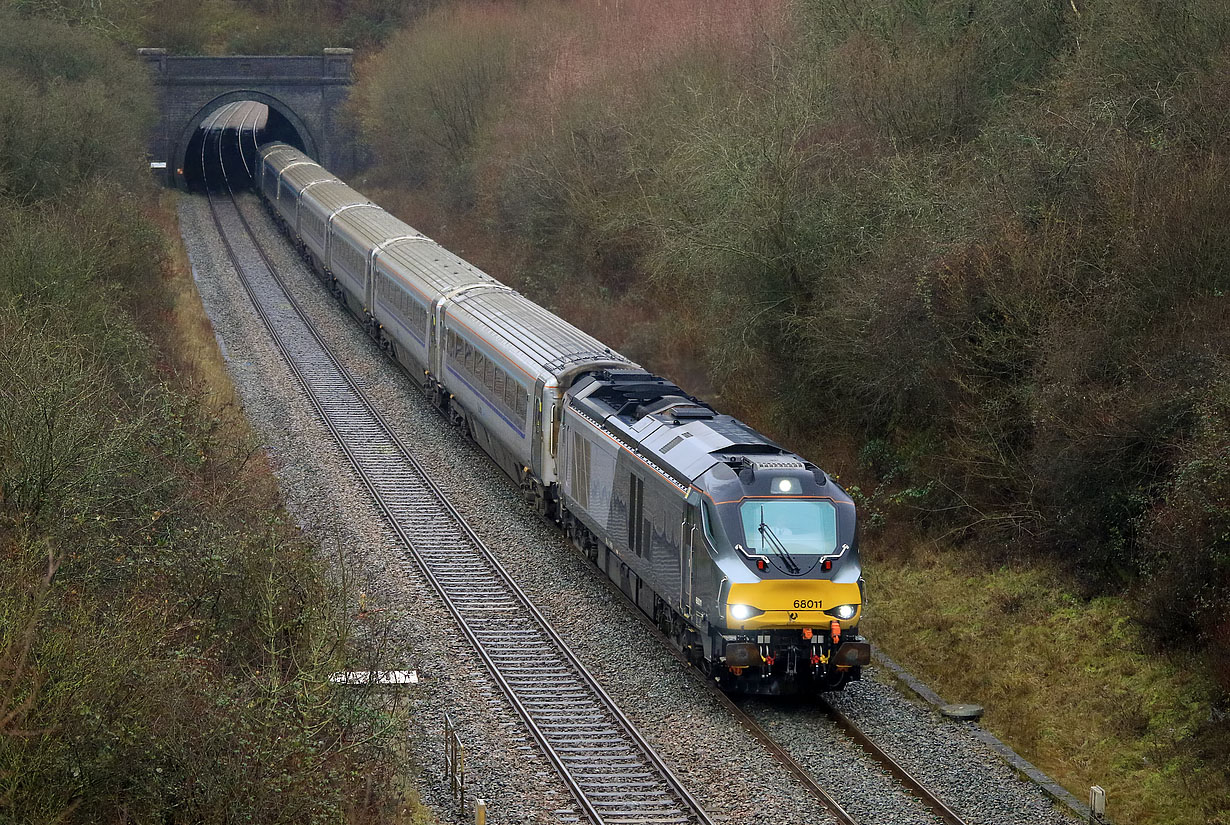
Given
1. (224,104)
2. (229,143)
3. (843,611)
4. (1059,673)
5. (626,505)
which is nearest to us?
(843,611)

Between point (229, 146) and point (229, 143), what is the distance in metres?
1.11

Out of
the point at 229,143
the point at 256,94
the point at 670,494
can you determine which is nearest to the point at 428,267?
the point at 670,494

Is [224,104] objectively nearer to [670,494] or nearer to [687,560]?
[670,494]

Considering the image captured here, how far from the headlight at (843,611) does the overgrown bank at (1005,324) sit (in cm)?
218

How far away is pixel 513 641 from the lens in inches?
703

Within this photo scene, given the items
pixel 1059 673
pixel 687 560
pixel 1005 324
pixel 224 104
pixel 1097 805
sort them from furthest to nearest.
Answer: pixel 224 104
pixel 1005 324
pixel 1059 673
pixel 687 560
pixel 1097 805

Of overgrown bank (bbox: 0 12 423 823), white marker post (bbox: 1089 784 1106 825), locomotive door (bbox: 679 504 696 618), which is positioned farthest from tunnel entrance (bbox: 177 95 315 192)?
white marker post (bbox: 1089 784 1106 825)

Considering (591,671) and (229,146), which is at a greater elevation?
(591,671)

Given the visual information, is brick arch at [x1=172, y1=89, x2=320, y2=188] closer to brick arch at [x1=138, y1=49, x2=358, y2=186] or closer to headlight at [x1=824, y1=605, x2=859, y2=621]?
brick arch at [x1=138, y1=49, x2=358, y2=186]

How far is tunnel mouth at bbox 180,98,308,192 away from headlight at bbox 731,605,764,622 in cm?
5400

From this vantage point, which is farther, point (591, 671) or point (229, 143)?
point (229, 143)

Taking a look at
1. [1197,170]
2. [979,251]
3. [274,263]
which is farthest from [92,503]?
[274,263]

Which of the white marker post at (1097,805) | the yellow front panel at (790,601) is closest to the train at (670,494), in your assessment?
the yellow front panel at (790,601)

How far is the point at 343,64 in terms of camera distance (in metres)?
64.0
